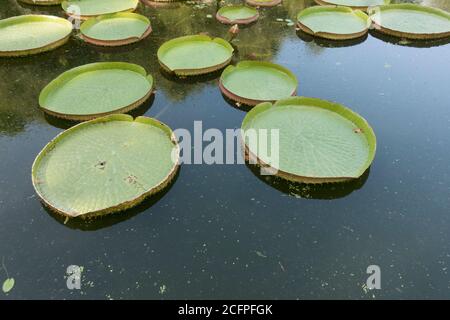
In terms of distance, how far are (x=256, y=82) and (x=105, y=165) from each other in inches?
73.5

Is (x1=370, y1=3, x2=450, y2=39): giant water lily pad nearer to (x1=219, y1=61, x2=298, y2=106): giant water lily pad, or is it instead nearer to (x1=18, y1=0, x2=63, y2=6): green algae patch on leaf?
(x1=219, y1=61, x2=298, y2=106): giant water lily pad

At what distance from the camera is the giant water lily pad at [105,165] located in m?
2.70

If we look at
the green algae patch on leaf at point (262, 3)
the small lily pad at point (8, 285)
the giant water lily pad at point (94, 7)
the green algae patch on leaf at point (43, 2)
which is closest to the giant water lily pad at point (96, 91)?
the small lily pad at point (8, 285)

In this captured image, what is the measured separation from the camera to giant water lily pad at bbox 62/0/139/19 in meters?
5.43

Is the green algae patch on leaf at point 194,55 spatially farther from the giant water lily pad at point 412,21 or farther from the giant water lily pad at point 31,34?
the giant water lily pad at point 412,21

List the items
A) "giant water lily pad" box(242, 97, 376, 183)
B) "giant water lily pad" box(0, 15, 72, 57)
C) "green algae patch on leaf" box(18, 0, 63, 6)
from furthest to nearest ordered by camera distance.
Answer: "green algae patch on leaf" box(18, 0, 63, 6)
"giant water lily pad" box(0, 15, 72, 57)
"giant water lily pad" box(242, 97, 376, 183)

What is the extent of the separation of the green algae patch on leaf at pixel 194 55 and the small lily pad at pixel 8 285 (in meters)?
2.64

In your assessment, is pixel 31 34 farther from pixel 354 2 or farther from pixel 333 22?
pixel 354 2

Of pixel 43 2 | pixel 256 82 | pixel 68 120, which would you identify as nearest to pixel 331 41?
pixel 256 82

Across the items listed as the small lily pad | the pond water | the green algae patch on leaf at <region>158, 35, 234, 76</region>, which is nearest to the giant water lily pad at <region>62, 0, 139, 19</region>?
the green algae patch on leaf at <region>158, 35, 234, 76</region>

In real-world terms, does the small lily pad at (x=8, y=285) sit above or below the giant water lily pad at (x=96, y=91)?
below

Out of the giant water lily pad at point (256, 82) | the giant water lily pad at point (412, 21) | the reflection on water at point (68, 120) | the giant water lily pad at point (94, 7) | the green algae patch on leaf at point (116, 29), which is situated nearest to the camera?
the reflection on water at point (68, 120)

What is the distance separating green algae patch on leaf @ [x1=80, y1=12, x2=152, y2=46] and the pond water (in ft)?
4.08

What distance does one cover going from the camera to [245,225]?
262cm
